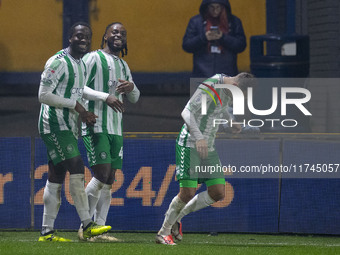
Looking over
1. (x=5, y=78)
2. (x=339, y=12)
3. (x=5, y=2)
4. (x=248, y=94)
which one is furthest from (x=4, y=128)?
(x=339, y=12)

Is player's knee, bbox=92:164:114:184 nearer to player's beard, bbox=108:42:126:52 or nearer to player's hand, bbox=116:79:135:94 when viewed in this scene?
player's hand, bbox=116:79:135:94

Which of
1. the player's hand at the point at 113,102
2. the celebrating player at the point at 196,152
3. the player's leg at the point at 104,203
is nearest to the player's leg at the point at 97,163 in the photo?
the player's leg at the point at 104,203

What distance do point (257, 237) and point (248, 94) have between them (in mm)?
3153

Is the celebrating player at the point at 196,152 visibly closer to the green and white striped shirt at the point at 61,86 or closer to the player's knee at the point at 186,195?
the player's knee at the point at 186,195

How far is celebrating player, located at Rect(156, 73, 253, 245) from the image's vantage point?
11523mm

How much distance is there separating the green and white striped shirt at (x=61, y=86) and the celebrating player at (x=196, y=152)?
1180 millimetres

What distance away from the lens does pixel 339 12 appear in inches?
709

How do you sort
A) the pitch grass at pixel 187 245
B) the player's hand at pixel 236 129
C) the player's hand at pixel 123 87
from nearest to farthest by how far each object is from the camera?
the pitch grass at pixel 187 245 → the player's hand at pixel 123 87 → the player's hand at pixel 236 129

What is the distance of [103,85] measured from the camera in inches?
473

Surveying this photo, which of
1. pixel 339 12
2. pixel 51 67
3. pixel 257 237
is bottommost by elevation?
Answer: pixel 257 237

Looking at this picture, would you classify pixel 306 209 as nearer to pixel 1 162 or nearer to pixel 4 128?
pixel 1 162

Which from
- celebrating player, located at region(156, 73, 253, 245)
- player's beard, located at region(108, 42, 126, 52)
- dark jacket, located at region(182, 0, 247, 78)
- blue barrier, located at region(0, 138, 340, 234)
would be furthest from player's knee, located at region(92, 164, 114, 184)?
dark jacket, located at region(182, 0, 247, 78)

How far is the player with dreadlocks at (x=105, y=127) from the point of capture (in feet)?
39.1

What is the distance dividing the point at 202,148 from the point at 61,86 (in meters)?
1.62
